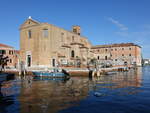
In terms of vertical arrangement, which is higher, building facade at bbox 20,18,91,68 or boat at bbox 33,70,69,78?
building facade at bbox 20,18,91,68

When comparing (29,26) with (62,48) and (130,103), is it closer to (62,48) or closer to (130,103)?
(62,48)

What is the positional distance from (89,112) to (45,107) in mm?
2910

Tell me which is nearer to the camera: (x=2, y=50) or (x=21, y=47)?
(x=21, y=47)

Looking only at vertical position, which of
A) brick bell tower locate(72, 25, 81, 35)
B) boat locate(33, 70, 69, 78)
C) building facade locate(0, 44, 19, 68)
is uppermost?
brick bell tower locate(72, 25, 81, 35)

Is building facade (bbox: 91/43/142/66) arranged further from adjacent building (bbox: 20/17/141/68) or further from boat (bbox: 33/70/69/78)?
boat (bbox: 33/70/69/78)


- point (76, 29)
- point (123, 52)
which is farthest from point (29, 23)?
point (123, 52)

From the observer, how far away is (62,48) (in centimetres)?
4775

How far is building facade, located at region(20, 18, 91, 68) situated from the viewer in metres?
43.7

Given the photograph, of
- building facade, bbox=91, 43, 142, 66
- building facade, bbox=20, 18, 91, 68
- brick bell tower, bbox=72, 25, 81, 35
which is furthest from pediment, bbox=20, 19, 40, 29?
building facade, bbox=91, 43, 142, 66

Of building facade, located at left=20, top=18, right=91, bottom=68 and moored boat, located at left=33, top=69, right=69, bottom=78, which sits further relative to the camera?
building facade, located at left=20, top=18, right=91, bottom=68

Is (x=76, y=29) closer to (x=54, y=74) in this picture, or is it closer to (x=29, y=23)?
(x=29, y=23)

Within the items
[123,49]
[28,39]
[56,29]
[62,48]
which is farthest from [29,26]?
[123,49]

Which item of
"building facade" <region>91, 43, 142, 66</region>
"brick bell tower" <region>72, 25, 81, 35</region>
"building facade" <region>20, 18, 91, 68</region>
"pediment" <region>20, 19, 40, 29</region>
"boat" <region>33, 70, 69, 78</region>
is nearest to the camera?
"boat" <region>33, 70, 69, 78</region>

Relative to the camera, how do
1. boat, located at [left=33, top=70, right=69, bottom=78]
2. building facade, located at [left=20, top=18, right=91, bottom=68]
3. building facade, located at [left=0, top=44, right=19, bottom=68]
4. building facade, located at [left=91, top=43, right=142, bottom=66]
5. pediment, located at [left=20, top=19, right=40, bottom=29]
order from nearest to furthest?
boat, located at [left=33, top=70, right=69, bottom=78] < building facade, located at [left=20, top=18, right=91, bottom=68] < pediment, located at [left=20, top=19, right=40, bottom=29] < building facade, located at [left=0, top=44, right=19, bottom=68] < building facade, located at [left=91, top=43, right=142, bottom=66]
